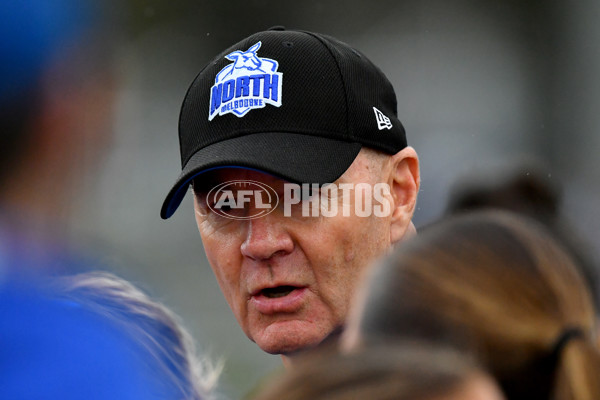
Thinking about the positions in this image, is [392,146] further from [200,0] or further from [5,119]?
[200,0]

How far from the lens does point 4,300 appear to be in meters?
0.98

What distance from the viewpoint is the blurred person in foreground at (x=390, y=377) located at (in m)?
0.67

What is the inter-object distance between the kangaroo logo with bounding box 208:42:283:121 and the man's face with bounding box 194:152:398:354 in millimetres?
146

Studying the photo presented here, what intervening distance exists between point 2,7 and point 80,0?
14.9 inches

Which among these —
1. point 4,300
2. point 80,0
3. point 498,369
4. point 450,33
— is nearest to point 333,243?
point 80,0

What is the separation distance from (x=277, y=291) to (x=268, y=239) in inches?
5.0

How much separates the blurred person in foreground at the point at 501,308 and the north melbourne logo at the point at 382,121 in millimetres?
918

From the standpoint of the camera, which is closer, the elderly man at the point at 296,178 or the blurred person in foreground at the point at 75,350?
the blurred person in foreground at the point at 75,350

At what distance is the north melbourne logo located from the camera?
1.70 metres

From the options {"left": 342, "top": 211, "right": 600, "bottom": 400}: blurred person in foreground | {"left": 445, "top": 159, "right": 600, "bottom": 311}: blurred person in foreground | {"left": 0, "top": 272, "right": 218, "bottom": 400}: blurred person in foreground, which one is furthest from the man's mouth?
{"left": 342, "top": 211, "right": 600, "bottom": 400}: blurred person in foreground

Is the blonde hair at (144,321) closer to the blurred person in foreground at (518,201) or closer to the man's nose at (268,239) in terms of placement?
the man's nose at (268,239)

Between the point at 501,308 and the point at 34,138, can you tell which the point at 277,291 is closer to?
the point at 34,138

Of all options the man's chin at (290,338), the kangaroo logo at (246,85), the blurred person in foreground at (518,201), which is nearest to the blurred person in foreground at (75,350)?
the man's chin at (290,338)

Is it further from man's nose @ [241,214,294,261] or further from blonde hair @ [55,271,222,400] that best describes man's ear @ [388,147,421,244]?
blonde hair @ [55,271,222,400]
